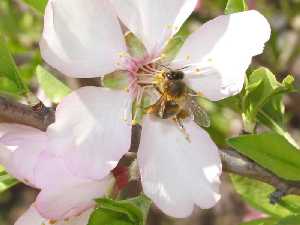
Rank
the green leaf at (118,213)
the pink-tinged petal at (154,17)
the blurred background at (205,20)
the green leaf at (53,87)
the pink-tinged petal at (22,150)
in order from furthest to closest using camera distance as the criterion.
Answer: the blurred background at (205,20) → the green leaf at (53,87) → the pink-tinged petal at (154,17) → the pink-tinged petal at (22,150) → the green leaf at (118,213)

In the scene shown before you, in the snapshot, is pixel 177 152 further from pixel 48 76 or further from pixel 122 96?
pixel 48 76

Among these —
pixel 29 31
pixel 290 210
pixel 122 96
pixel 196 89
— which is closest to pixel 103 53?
pixel 122 96

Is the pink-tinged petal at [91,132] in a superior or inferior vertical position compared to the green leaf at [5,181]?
superior

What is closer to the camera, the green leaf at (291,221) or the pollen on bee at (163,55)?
the green leaf at (291,221)

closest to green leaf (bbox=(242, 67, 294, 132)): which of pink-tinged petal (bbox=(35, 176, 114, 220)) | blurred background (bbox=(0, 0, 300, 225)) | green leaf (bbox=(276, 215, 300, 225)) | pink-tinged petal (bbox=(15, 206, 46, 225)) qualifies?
green leaf (bbox=(276, 215, 300, 225))

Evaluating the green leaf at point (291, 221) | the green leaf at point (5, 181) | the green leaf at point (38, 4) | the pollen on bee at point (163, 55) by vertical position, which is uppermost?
the green leaf at point (38, 4)

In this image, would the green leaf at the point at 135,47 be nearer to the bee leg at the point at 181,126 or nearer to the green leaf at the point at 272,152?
the bee leg at the point at 181,126

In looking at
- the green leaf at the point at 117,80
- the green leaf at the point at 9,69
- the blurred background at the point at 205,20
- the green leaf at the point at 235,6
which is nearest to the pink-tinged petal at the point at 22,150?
the green leaf at the point at 9,69

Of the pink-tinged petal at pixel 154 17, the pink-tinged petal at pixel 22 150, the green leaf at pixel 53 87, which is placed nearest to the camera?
the pink-tinged petal at pixel 22 150
